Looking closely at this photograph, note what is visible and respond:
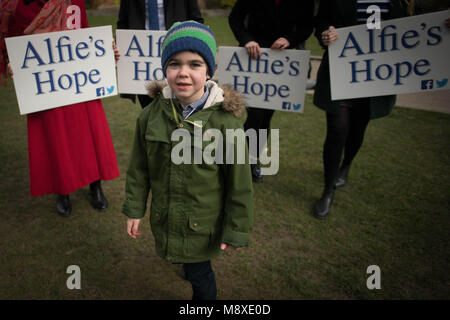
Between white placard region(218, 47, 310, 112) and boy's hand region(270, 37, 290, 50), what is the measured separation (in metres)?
0.04

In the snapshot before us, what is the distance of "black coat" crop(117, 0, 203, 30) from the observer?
252 cm

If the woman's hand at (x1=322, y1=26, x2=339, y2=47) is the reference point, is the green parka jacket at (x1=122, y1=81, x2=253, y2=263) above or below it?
below

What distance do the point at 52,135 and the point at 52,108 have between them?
0.20 m

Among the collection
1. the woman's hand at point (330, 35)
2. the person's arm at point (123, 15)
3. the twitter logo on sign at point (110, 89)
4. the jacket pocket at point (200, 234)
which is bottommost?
the jacket pocket at point (200, 234)

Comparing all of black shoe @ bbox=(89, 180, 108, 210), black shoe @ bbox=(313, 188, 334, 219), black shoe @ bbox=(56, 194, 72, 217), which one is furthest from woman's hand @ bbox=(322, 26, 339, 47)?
black shoe @ bbox=(56, 194, 72, 217)

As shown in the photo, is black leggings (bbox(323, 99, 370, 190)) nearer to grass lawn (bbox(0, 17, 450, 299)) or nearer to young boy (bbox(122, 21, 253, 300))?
grass lawn (bbox(0, 17, 450, 299))

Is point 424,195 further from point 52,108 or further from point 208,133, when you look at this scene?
point 52,108

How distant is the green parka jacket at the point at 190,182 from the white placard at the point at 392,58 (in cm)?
133

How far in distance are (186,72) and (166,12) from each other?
150 centimetres

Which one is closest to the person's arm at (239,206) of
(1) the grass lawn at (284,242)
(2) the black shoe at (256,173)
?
(1) the grass lawn at (284,242)

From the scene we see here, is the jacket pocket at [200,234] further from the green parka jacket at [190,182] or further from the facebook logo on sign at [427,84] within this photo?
the facebook logo on sign at [427,84]

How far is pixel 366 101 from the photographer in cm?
252

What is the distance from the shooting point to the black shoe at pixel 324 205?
8.92 feet

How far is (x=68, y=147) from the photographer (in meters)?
2.44
